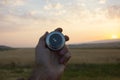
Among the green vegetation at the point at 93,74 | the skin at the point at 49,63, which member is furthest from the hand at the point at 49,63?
the green vegetation at the point at 93,74

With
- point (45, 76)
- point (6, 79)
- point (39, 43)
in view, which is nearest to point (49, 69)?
point (45, 76)

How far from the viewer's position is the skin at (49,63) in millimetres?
1642

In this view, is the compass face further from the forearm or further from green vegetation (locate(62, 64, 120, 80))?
green vegetation (locate(62, 64, 120, 80))

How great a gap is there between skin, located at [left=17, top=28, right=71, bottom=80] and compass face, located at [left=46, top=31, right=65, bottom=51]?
2cm

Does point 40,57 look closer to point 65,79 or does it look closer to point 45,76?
point 45,76

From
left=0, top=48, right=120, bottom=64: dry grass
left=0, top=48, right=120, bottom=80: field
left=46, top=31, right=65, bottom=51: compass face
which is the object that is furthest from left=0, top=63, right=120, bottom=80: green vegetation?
left=46, top=31, right=65, bottom=51: compass face

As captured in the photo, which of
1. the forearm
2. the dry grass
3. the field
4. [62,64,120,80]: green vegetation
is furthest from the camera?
the dry grass

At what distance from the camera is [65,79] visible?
27000 mm

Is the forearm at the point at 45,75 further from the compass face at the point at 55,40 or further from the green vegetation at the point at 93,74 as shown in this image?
the green vegetation at the point at 93,74

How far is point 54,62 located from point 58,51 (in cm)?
6

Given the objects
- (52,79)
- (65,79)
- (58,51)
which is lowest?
(65,79)

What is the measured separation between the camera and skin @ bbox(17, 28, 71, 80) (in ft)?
5.39

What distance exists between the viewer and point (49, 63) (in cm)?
166

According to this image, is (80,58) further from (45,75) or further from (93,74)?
(45,75)
